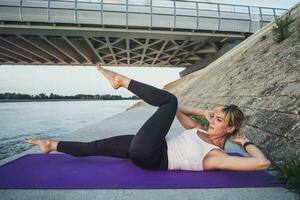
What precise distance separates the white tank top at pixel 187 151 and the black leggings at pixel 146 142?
0.08m

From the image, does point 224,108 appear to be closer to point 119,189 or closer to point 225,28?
point 119,189

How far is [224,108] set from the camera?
2.80 metres

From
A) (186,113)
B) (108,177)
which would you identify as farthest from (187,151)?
(108,177)

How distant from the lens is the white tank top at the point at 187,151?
2684 mm

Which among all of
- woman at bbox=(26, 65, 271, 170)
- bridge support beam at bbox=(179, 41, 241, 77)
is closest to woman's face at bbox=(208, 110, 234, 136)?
woman at bbox=(26, 65, 271, 170)

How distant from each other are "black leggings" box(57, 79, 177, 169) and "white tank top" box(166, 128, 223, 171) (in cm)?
8

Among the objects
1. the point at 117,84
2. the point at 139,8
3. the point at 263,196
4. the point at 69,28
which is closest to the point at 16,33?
the point at 69,28

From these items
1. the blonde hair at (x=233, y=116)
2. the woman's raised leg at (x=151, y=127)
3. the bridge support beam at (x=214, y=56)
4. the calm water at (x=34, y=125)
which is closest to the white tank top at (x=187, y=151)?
the woman's raised leg at (x=151, y=127)

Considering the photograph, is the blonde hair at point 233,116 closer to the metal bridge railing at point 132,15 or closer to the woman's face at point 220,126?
the woman's face at point 220,126

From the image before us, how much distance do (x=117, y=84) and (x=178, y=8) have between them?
84.0ft

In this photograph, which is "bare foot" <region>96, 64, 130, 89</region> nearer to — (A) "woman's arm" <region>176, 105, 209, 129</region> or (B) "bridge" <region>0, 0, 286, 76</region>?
(A) "woman's arm" <region>176, 105, 209, 129</region>

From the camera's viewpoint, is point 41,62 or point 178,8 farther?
point 41,62

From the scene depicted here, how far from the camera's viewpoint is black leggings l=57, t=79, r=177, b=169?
2670 millimetres

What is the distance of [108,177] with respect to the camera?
2.65 meters
